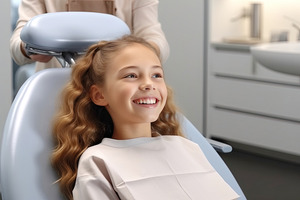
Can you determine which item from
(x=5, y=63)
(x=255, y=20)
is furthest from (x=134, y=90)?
(x=255, y=20)

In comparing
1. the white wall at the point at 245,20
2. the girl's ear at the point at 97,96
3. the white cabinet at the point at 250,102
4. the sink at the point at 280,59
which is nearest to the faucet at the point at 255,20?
the white wall at the point at 245,20

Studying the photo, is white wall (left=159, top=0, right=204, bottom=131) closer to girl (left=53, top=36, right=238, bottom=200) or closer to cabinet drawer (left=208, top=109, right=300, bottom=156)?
cabinet drawer (left=208, top=109, right=300, bottom=156)

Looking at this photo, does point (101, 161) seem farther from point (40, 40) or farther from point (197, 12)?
point (197, 12)

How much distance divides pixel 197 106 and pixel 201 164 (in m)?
2.48

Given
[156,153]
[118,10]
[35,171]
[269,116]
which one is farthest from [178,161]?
[269,116]

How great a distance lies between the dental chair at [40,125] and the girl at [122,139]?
38 millimetres

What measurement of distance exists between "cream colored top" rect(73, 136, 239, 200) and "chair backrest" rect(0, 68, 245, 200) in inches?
4.9

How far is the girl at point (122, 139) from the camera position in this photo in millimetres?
1436

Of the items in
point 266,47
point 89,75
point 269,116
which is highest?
point 89,75

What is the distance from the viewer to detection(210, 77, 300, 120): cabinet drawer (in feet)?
12.1

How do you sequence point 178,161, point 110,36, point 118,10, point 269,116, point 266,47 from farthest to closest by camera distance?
point 269,116 → point 266,47 → point 118,10 → point 110,36 → point 178,161

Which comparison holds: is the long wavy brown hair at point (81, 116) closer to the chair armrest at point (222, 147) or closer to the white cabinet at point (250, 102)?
the chair armrest at point (222, 147)

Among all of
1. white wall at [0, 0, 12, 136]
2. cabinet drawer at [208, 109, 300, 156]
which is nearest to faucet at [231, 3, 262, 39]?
cabinet drawer at [208, 109, 300, 156]

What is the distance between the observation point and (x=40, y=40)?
1.62 metres
